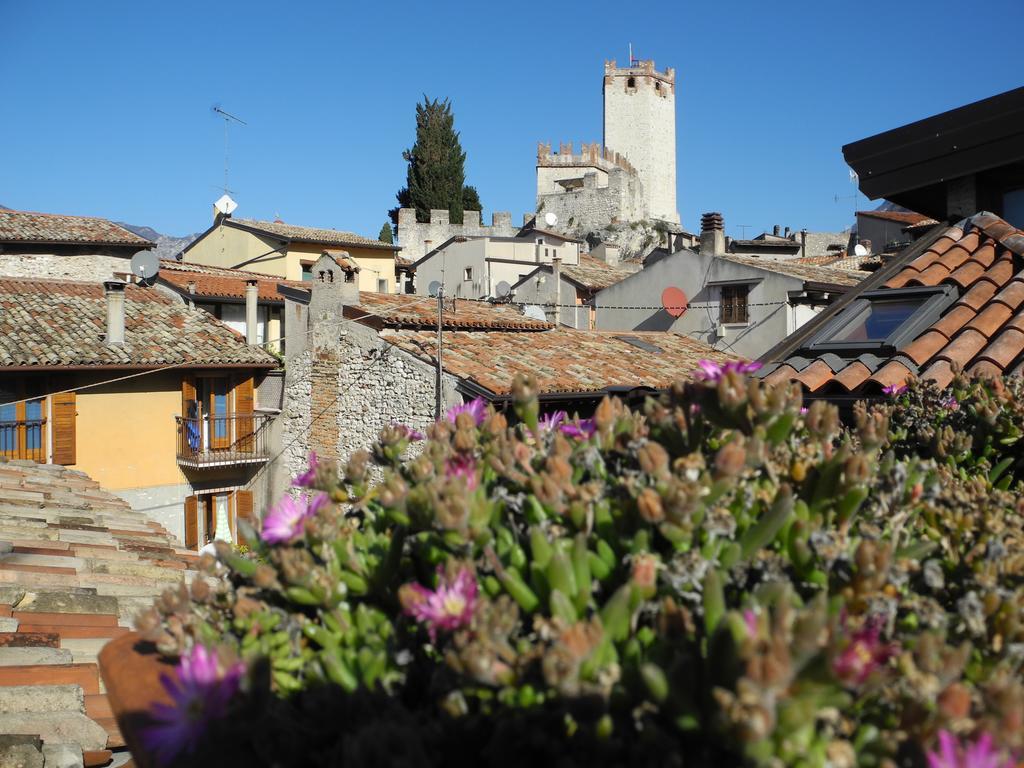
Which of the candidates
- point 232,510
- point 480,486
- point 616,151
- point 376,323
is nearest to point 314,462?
point 480,486

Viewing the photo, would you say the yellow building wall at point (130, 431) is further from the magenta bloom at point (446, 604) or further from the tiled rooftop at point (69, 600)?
the magenta bloom at point (446, 604)

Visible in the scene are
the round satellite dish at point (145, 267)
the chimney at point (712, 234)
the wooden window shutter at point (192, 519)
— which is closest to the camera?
the wooden window shutter at point (192, 519)

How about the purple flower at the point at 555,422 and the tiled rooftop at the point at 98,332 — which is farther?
the tiled rooftop at the point at 98,332

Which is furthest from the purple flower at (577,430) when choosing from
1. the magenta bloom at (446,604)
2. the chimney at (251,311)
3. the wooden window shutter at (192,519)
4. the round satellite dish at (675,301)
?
the round satellite dish at (675,301)

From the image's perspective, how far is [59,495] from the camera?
7430mm

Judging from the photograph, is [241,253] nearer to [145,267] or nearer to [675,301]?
[145,267]

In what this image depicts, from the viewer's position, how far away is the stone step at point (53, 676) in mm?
3252

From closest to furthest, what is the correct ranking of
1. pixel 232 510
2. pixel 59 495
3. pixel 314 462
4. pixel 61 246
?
pixel 314 462, pixel 59 495, pixel 232 510, pixel 61 246

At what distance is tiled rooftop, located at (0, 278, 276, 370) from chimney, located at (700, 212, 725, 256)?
13041 millimetres

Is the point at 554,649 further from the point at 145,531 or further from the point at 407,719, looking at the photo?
the point at 145,531

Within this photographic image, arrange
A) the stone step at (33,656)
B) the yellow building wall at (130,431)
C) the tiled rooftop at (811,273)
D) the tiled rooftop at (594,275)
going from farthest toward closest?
the tiled rooftop at (594,275) → the tiled rooftop at (811,273) → the yellow building wall at (130,431) → the stone step at (33,656)

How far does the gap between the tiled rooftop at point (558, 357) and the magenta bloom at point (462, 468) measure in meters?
10.1

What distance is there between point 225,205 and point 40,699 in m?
33.8

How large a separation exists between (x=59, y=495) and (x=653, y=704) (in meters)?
7.63
